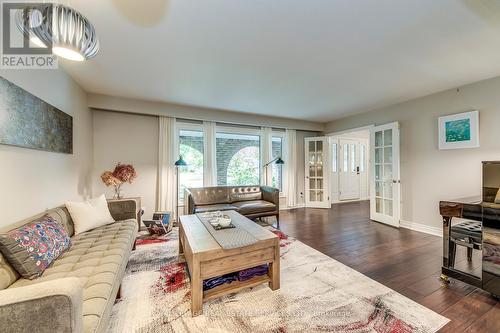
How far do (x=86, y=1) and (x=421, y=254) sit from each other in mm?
4484

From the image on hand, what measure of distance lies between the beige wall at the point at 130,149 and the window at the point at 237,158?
1436 millimetres

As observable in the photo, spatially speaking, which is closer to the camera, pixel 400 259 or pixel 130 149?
pixel 400 259

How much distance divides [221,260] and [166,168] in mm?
3026

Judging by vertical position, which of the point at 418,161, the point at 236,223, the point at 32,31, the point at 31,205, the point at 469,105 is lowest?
the point at 236,223

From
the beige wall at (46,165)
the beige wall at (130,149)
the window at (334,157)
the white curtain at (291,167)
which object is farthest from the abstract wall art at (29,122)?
the window at (334,157)

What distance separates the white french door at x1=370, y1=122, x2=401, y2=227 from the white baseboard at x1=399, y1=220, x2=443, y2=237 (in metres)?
0.18

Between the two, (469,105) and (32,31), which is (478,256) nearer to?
(469,105)

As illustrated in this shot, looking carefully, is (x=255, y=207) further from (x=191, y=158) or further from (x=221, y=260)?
(x=221, y=260)

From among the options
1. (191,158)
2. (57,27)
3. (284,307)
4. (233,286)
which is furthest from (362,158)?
(57,27)

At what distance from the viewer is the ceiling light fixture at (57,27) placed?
1067 mm

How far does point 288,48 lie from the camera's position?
2.23 metres

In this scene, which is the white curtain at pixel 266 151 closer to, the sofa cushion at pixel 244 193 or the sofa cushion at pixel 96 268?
the sofa cushion at pixel 244 193

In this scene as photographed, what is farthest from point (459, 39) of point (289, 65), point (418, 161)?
point (418, 161)

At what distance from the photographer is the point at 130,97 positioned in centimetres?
378
